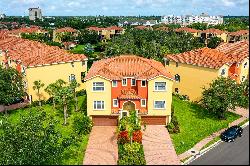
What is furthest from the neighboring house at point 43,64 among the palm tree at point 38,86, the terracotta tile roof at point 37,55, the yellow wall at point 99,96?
the yellow wall at point 99,96

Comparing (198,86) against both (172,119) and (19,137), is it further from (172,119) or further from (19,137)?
(19,137)

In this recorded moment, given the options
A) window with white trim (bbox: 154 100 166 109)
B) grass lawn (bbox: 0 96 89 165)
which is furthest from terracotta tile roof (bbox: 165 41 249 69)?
grass lawn (bbox: 0 96 89 165)

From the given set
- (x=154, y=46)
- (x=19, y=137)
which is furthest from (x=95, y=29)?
(x=19, y=137)

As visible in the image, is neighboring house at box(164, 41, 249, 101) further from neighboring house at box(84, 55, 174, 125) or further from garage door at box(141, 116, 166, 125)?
garage door at box(141, 116, 166, 125)

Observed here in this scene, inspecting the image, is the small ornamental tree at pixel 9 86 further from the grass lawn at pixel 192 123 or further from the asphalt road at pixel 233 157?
the asphalt road at pixel 233 157

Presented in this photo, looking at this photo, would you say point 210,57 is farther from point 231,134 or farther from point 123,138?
point 123,138

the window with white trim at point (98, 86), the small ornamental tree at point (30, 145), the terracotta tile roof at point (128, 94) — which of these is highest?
the window with white trim at point (98, 86)
